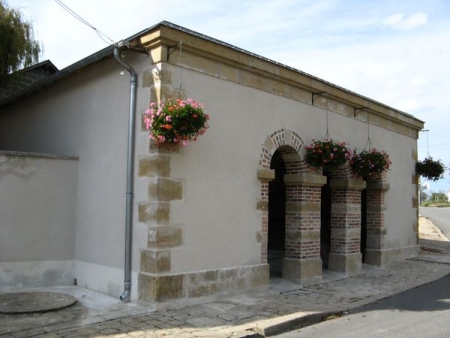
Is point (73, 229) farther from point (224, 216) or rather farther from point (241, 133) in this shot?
point (241, 133)

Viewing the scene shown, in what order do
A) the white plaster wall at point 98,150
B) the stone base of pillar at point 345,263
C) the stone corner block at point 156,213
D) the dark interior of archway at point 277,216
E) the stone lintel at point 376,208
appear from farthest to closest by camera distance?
the dark interior of archway at point 277,216
the stone lintel at point 376,208
the stone base of pillar at point 345,263
the white plaster wall at point 98,150
the stone corner block at point 156,213

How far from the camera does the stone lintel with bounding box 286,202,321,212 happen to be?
863cm

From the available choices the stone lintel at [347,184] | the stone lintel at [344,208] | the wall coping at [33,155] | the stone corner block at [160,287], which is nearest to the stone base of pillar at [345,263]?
the stone lintel at [344,208]

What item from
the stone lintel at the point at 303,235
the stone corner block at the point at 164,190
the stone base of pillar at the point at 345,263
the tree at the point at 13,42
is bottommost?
the stone base of pillar at the point at 345,263

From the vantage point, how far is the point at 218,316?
20.0ft

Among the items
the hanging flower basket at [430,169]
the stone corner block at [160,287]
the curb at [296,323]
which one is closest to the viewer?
the curb at [296,323]

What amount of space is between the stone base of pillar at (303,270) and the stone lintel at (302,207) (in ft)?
3.02

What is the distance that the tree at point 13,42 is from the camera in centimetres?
895

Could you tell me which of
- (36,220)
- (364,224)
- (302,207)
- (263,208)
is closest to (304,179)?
(302,207)

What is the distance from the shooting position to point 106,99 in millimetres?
7488

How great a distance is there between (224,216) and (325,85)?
380 centimetres

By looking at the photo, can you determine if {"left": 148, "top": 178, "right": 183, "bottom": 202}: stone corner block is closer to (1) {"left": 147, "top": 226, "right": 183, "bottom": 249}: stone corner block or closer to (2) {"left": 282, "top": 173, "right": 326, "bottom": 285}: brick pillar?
(1) {"left": 147, "top": 226, "right": 183, "bottom": 249}: stone corner block

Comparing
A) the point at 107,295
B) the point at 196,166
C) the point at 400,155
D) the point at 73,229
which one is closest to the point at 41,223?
the point at 73,229

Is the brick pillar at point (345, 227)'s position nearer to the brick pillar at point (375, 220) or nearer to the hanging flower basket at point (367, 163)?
the hanging flower basket at point (367, 163)
